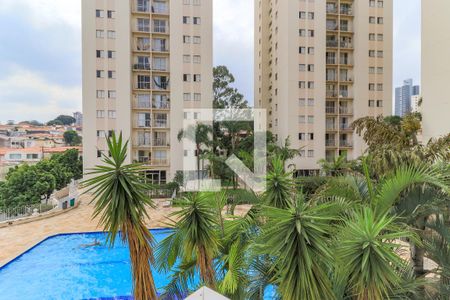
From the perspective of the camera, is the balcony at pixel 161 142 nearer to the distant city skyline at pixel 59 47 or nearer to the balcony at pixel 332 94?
the distant city skyline at pixel 59 47

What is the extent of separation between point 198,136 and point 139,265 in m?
20.7

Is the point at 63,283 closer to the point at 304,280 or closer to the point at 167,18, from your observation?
the point at 304,280

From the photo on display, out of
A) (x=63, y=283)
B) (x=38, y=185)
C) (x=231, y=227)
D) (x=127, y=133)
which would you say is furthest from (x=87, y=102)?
(x=231, y=227)

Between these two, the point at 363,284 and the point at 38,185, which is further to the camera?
the point at 38,185

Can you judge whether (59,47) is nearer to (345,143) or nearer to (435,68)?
(435,68)

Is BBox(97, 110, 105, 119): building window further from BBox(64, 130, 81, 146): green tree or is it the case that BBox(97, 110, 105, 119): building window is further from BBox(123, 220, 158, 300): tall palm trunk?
BBox(123, 220, 158, 300): tall palm trunk

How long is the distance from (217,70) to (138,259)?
27235 millimetres

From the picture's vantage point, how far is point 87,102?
24.6 m

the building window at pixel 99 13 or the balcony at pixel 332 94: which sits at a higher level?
the building window at pixel 99 13

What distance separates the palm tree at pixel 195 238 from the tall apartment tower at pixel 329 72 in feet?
83.3

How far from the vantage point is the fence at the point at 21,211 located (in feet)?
49.1

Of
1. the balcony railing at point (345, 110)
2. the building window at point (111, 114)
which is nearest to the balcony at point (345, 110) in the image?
the balcony railing at point (345, 110)

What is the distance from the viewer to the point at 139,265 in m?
2.97

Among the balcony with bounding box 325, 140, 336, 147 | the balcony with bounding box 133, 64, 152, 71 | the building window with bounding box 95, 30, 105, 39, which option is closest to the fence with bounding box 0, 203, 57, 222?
the balcony with bounding box 133, 64, 152, 71
